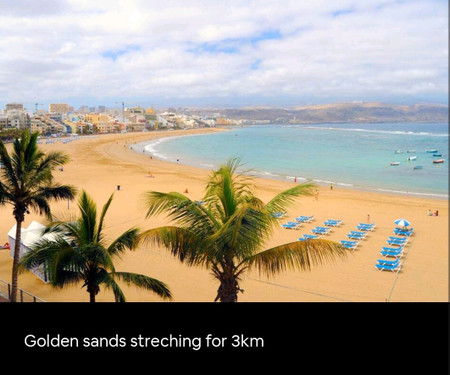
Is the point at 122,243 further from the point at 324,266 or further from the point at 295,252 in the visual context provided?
the point at 324,266

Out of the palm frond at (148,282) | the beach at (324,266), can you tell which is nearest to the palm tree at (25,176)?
the beach at (324,266)

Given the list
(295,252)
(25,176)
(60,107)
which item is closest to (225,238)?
(295,252)

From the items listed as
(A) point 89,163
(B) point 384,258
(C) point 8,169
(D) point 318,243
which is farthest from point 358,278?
(A) point 89,163

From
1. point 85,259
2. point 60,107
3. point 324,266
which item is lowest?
point 324,266

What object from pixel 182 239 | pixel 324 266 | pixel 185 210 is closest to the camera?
pixel 182 239

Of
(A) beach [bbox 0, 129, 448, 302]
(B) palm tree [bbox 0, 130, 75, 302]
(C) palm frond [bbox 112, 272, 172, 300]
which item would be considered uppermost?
(B) palm tree [bbox 0, 130, 75, 302]

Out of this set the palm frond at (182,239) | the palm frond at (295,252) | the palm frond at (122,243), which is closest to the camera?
the palm frond at (295,252)

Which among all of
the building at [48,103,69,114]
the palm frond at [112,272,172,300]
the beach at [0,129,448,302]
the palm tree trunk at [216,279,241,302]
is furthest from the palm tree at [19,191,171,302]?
the building at [48,103,69,114]

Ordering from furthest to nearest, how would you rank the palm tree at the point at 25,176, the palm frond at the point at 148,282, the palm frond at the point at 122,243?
the palm tree at the point at 25,176 → the palm frond at the point at 122,243 → the palm frond at the point at 148,282

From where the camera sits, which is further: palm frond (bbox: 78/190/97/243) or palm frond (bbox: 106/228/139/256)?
palm frond (bbox: 106/228/139/256)

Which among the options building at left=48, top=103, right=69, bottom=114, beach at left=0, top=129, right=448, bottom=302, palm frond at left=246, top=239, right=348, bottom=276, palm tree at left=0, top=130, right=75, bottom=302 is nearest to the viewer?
palm frond at left=246, top=239, right=348, bottom=276

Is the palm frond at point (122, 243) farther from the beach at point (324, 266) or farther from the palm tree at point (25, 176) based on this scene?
the beach at point (324, 266)

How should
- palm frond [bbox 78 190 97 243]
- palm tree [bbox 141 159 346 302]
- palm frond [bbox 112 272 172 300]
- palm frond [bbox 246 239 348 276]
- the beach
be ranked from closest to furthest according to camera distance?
palm tree [bbox 141 159 346 302] < palm frond [bbox 246 239 348 276] < palm frond [bbox 78 190 97 243] < palm frond [bbox 112 272 172 300] < the beach

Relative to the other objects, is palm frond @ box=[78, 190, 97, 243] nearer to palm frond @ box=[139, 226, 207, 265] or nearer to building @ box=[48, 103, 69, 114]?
palm frond @ box=[139, 226, 207, 265]
